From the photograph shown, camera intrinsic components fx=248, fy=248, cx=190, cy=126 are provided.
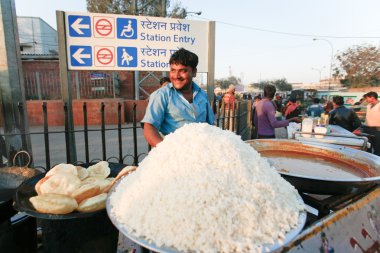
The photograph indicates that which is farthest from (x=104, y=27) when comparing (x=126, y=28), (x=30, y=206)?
(x=30, y=206)

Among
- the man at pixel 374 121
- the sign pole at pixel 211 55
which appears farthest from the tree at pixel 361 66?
the sign pole at pixel 211 55

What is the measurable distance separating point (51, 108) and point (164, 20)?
23.1 feet

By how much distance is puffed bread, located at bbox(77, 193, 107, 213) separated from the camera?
50.6 inches

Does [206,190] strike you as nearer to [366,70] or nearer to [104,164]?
[104,164]

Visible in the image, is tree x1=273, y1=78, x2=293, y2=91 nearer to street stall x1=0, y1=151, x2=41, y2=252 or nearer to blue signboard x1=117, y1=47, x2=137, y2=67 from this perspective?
blue signboard x1=117, y1=47, x2=137, y2=67

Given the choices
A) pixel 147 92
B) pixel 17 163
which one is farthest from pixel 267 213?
pixel 147 92

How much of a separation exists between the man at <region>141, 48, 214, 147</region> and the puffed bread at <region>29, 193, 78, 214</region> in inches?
29.6

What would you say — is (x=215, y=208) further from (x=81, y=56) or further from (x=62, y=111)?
(x=62, y=111)

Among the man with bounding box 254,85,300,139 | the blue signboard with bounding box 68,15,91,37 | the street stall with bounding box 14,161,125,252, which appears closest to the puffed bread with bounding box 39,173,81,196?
the street stall with bounding box 14,161,125,252

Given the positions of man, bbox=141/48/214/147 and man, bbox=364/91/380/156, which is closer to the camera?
man, bbox=141/48/214/147

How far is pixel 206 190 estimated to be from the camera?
3.25 ft

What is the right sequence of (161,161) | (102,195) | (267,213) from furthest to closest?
(102,195), (161,161), (267,213)

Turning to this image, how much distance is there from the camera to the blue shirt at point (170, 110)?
1983mm

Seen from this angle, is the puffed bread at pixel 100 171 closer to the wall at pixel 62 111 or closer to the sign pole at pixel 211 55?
the sign pole at pixel 211 55
